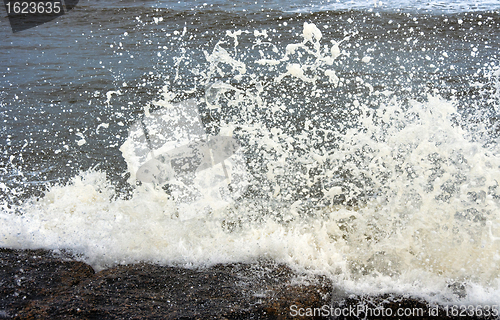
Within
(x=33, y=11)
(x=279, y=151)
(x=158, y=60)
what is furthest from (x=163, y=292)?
(x=33, y=11)

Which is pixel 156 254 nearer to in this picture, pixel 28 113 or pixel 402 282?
pixel 402 282

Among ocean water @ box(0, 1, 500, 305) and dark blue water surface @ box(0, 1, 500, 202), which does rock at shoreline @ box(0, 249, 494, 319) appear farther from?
dark blue water surface @ box(0, 1, 500, 202)

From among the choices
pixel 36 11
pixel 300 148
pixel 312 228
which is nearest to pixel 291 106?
pixel 300 148

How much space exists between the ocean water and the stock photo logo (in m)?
2.35

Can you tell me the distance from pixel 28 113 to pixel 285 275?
4.49 metres

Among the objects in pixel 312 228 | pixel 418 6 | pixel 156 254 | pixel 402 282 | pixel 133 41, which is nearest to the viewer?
pixel 402 282

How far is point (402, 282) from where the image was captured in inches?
116
